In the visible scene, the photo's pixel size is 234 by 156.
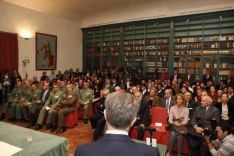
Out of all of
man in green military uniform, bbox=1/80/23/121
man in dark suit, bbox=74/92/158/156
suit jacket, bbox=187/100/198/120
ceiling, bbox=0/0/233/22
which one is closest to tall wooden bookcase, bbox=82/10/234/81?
ceiling, bbox=0/0/233/22

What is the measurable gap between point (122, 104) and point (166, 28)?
807 cm

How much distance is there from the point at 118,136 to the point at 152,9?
854 cm

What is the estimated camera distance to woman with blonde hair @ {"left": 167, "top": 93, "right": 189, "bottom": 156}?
3113mm

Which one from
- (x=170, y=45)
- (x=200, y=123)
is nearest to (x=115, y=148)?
(x=200, y=123)

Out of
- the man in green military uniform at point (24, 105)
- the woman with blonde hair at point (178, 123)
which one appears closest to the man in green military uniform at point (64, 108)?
the man in green military uniform at point (24, 105)

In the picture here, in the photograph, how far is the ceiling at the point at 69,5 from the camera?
7.89 m

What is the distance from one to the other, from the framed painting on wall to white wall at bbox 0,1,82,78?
219mm

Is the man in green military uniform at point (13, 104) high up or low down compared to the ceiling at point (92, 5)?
down

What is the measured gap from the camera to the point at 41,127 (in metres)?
4.53

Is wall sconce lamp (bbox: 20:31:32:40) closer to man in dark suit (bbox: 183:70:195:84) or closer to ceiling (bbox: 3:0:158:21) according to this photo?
ceiling (bbox: 3:0:158:21)

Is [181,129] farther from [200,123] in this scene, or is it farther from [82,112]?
[82,112]

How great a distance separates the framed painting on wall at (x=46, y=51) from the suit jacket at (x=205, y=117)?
7455 mm

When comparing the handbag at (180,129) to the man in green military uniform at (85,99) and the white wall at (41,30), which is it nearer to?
the man in green military uniform at (85,99)

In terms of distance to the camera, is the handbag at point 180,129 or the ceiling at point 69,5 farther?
the ceiling at point 69,5
